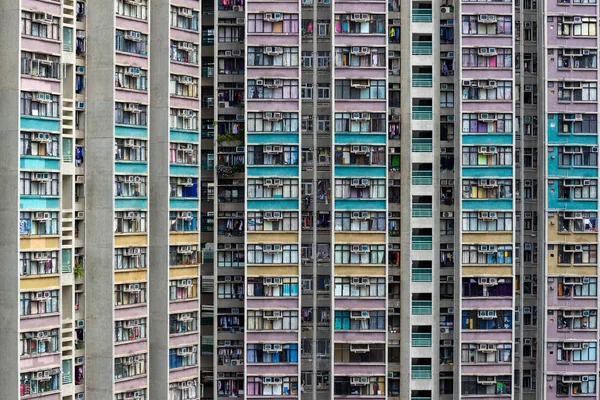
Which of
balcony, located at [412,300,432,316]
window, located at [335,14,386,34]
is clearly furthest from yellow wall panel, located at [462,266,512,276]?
window, located at [335,14,386,34]

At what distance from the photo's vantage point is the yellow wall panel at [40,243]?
46.7 metres

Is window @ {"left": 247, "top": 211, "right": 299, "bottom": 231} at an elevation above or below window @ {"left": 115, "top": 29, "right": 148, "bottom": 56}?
below

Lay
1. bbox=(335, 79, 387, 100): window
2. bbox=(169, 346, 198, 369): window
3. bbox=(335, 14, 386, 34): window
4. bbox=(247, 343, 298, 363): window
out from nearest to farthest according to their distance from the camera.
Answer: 1. bbox=(169, 346, 198, 369): window
2. bbox=(247, 343, 298, 363): window
3. bbox=(335, 79, 387, 100): window
4. bbox=(335, 14, 386, 34): window

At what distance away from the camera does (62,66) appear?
48.4m

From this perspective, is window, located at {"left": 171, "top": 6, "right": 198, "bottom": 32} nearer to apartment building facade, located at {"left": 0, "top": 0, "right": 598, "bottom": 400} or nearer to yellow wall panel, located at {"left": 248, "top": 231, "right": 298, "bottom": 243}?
apartment building facade, located at {"left": 0, "top": 0, "right": 598, "bottom": 400}

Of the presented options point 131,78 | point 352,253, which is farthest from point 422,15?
point 131,78

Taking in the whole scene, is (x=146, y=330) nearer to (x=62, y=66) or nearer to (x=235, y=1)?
(x=62, y=66)

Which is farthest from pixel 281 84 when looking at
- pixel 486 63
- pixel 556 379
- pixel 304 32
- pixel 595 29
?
pixel 556 379

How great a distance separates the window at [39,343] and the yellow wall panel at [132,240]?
4.66 metres

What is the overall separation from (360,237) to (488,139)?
7.35m

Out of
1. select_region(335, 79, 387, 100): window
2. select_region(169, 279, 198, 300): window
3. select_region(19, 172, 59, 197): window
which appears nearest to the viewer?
select_region(19, 172, 59, 197): window

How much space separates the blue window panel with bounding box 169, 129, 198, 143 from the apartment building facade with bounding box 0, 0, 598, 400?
0.28 ft

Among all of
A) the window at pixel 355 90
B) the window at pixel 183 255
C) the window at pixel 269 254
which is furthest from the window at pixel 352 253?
the window at pixel 355 90

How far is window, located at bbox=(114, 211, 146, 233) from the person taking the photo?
5022 centimetres
